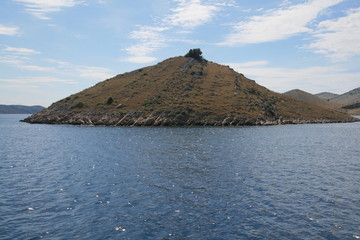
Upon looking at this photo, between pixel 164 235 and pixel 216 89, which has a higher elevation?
pixel 216 89

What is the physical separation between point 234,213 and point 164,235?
22.4 ft

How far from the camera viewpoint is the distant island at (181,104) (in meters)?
128

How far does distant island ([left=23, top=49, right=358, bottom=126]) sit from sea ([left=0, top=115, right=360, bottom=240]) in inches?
3120

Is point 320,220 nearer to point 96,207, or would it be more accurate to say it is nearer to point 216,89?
point 96,207

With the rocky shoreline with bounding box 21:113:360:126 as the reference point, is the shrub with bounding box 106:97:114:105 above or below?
above

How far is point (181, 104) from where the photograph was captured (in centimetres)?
13500

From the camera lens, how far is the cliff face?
127938 millimetres

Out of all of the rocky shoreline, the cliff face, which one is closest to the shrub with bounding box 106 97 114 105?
the cliff face

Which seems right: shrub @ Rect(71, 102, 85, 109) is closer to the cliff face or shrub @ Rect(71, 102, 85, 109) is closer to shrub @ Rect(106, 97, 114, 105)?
the cliff face

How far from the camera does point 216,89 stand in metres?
163

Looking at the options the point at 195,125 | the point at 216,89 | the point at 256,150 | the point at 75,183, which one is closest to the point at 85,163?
the point at 75,183

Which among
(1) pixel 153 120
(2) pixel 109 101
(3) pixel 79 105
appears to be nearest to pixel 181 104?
(1) pixel 153 120

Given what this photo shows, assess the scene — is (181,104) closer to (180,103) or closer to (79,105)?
(180,103)

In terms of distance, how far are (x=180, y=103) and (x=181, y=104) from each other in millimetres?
1441
